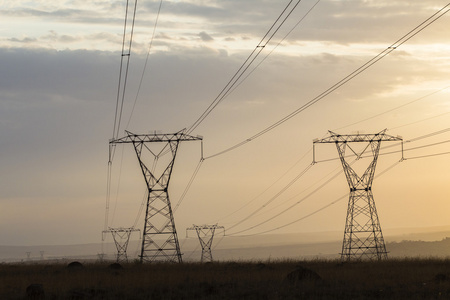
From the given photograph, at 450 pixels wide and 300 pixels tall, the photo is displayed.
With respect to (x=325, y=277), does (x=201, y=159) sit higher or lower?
higher

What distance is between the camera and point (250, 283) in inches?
1400

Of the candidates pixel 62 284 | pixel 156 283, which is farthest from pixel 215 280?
pixel 62 284

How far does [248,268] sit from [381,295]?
15796 millimetres

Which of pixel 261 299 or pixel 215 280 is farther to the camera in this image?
pixel 215 280

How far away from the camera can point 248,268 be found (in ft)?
151

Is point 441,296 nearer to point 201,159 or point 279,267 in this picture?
point 279,267

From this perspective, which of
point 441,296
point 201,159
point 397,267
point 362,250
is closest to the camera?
point 441,296

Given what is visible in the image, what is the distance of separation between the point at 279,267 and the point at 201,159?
72.8ft

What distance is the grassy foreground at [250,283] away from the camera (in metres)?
31.9

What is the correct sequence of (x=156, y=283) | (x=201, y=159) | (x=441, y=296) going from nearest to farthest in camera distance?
(x=441, y=296) < (x=156, y=283) < (x=201, y=159)

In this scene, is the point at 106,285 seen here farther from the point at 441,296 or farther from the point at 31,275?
the point at 441,296

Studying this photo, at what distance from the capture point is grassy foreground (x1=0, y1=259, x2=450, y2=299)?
105ft

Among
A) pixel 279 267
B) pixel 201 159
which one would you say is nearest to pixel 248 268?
pixel 279 267

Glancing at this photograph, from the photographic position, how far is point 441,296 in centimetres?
3062
